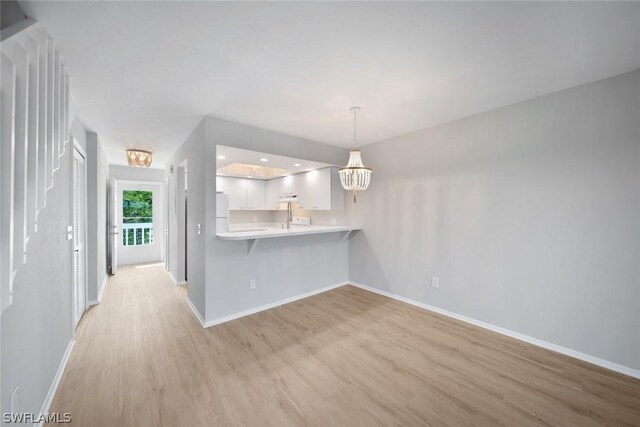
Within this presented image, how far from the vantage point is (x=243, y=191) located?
16.3 feet

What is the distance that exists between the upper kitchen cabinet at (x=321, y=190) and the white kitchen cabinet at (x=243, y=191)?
3.52ft

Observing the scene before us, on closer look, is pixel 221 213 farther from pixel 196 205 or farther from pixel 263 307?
pixel 263 307

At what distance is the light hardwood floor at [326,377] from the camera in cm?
167

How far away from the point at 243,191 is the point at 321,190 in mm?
1690

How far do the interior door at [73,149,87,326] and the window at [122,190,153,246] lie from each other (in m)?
3.19

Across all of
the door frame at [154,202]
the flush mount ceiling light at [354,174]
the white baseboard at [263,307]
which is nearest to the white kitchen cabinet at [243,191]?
the white baseboard at [263,307]

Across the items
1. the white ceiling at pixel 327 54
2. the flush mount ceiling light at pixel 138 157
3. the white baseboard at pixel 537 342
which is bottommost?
the white baseboard at pixel 537 342

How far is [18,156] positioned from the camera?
1215 millimetres

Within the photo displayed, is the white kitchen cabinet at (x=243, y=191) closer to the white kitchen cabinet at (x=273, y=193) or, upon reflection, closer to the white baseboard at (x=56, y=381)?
the white kitchen cabinet at (x=273, y=193)

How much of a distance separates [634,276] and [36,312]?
4.48 m

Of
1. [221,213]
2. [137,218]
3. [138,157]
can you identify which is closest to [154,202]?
[137,218]

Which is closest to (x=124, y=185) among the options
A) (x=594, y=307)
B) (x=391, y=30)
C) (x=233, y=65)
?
(x=233, y=65)

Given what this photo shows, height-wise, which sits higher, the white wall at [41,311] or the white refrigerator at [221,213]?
the white refrigerator at [221,213]

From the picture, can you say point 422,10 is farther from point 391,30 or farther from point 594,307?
point 594,307
